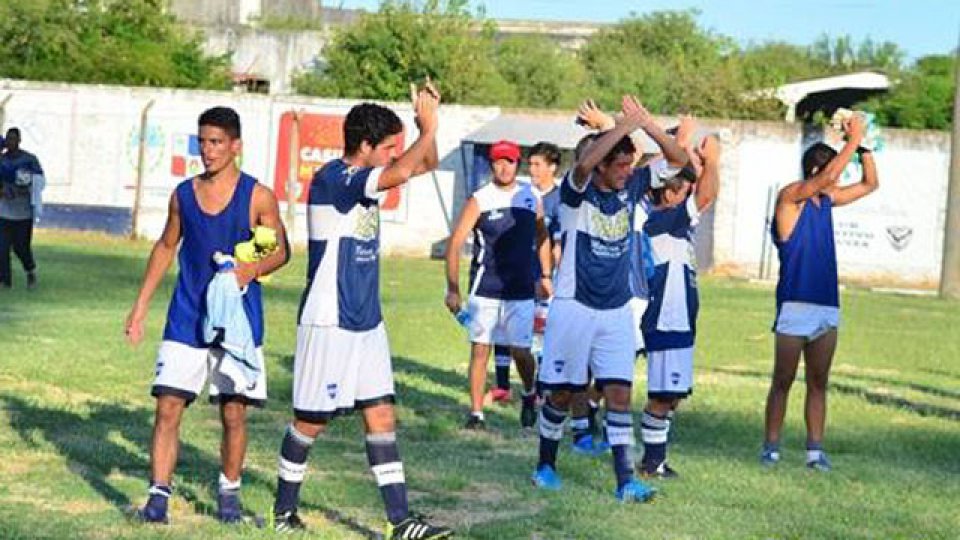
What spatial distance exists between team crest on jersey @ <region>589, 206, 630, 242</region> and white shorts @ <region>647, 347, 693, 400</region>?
140cm

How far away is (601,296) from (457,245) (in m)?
3.18

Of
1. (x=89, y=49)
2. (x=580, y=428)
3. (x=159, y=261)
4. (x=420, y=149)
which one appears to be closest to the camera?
(x=420, y=149)

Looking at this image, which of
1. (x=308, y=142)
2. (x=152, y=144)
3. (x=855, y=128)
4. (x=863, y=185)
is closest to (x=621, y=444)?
(x=855, y=128)

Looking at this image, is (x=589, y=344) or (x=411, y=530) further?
(x=589, y=344)

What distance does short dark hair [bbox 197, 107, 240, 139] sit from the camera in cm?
946

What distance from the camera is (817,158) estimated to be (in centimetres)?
1228

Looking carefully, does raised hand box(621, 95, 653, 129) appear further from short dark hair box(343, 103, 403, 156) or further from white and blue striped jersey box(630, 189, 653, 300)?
short dark hair box(343, 103, 403, 156)

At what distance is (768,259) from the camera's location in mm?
40875

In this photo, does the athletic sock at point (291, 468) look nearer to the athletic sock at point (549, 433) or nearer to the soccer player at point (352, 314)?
the soccer player at point (352, 314)

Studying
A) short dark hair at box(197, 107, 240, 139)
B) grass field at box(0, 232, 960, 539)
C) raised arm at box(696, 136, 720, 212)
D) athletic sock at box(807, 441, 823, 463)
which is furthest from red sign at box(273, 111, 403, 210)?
short dark hair at box(197, 107, 240, 139)

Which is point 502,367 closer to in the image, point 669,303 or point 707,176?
point 669,303

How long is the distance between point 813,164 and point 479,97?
132 ft

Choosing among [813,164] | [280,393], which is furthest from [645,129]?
[280,393]

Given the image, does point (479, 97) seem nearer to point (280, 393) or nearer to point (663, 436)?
point (280, 393)
